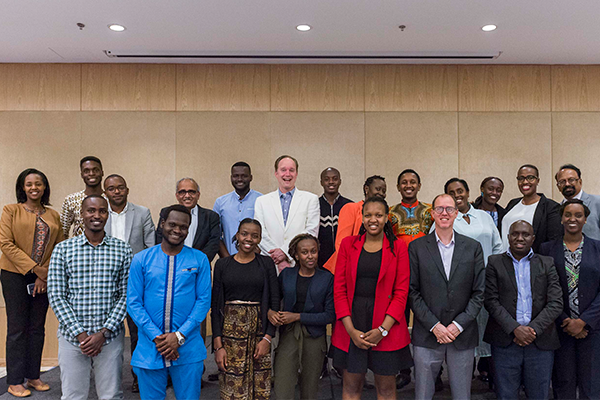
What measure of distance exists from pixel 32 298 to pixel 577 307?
169 inches

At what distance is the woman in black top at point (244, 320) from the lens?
3.11 metres

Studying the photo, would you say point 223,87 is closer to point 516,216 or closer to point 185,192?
point 185,192

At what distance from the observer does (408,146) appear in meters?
6.18

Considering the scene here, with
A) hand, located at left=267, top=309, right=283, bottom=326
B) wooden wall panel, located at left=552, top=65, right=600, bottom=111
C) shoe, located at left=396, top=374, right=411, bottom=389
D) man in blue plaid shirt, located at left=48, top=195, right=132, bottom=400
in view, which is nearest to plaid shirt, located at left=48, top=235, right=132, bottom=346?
man in blue plaid shirt, located at left=48, top=195, right=132, bottom=400

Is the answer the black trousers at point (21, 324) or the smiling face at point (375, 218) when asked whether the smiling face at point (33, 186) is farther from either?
the smiling face at point (375, 218)

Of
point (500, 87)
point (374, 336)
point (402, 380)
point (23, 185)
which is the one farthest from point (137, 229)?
point (500, 87)

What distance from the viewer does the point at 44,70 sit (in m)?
6.03

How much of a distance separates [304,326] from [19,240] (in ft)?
8.25

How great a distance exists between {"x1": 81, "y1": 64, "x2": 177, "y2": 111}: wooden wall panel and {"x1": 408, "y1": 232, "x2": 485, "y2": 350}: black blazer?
425 centimetres

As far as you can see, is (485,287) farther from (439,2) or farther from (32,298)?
(32,298)

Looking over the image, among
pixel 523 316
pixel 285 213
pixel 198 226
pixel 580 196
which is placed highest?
pixel 580 196

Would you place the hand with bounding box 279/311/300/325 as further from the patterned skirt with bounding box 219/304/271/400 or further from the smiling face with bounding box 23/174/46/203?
the smiling face with bounding box 23/174/46/203

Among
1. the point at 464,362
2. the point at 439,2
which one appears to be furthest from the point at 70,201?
the point at 439,2

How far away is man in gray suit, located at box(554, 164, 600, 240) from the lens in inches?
155
